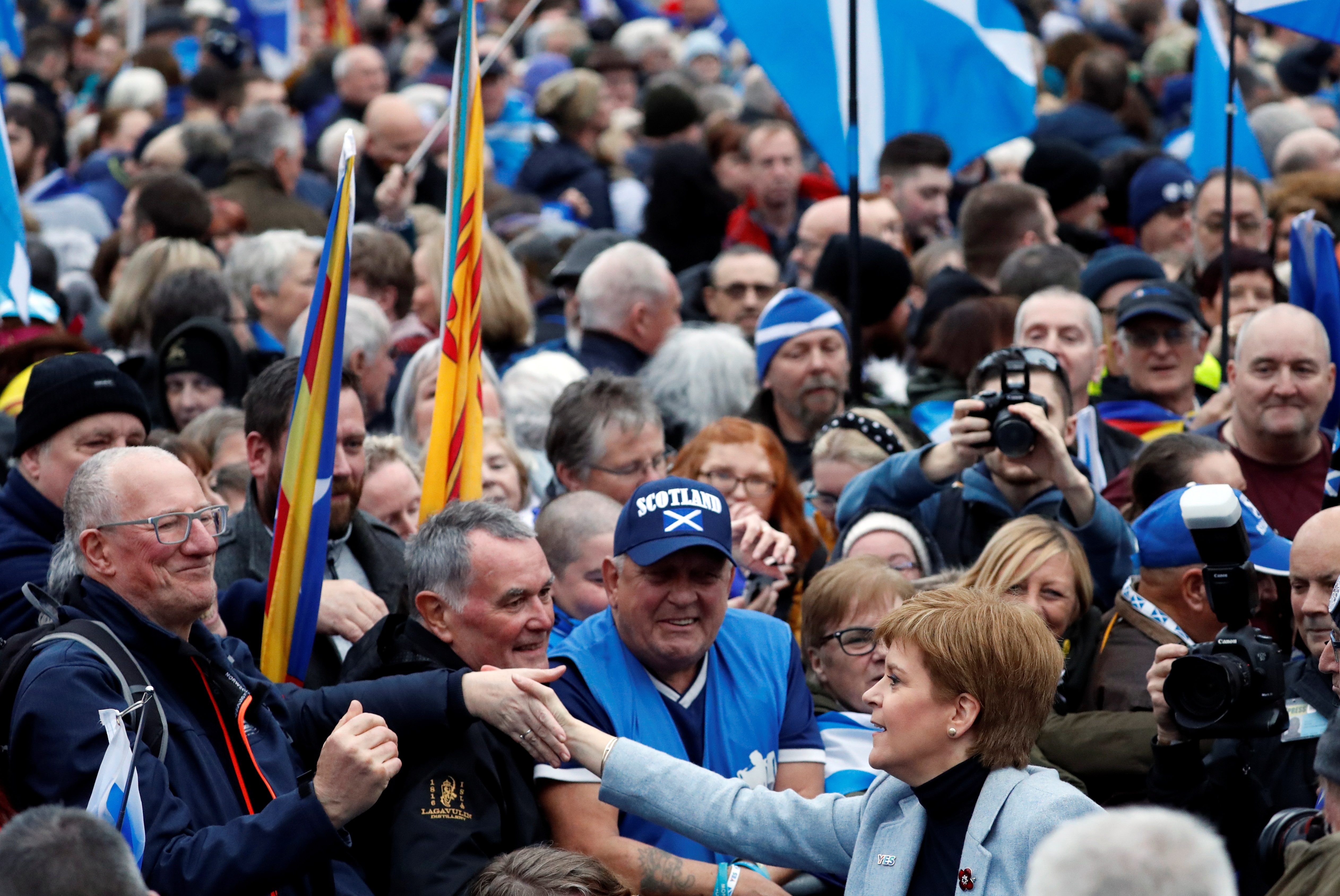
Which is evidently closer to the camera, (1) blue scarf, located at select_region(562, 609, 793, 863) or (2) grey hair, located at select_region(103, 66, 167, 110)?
(1) blue scarf, located at select_region(562, 609, 793, 863)

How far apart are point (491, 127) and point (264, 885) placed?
10.0 m

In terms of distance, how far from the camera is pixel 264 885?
3537mm

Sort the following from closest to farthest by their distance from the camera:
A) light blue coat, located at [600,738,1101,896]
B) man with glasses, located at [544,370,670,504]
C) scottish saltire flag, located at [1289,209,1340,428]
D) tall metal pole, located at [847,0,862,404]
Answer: light blue coat, located at [600,738,1101,896]
man with glasses, located at [544,370,670,504]
scottish saltire flag, located at [1289,209,1340,428]
tall metal pole, located at [847,0,862,404]

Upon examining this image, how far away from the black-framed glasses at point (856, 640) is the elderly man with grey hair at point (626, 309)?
9.19 ft

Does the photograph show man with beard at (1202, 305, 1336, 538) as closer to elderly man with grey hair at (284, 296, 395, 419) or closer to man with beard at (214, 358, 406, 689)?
man with beard at (214, 358, 406, 689)

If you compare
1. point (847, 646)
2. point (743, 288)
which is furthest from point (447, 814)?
point (743, 288)

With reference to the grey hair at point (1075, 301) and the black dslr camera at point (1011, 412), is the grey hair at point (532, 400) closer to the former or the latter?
the grey hair at point (1075, 301)

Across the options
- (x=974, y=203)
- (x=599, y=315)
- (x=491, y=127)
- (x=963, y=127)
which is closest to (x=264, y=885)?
(x=599, y=315)

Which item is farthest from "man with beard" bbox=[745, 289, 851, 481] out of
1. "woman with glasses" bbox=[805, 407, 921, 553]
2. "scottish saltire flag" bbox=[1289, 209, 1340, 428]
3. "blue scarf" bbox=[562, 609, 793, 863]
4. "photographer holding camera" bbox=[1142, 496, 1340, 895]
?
"photographer holding camera" bbox=[1142, 496, 1340, 895]

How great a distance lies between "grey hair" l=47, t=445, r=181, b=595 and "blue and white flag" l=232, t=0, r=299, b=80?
437 inches

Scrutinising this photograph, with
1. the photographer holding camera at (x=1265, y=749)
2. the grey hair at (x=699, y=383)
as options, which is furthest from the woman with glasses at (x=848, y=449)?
the photographer holding camera at (x=1265, y=749)

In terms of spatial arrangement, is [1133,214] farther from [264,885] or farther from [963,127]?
[264,885]

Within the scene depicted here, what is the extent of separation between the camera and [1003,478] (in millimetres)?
5590

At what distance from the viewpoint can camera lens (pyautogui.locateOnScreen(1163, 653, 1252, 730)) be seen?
12.8 ft
